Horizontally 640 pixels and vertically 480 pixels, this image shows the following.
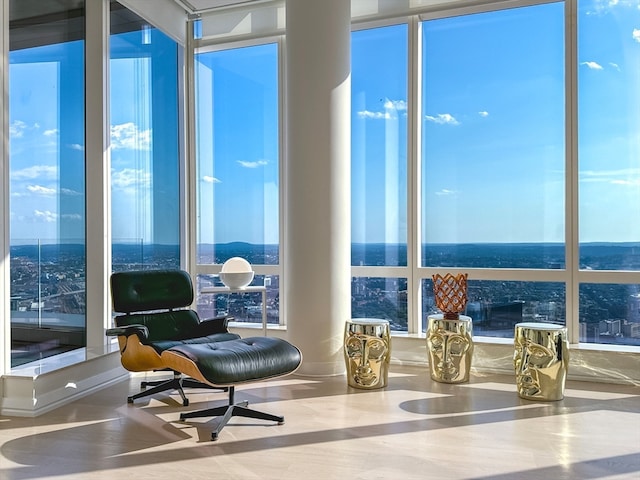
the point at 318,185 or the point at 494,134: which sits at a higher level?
the point at 494,134

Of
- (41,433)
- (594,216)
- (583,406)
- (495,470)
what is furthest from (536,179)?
(41,433)

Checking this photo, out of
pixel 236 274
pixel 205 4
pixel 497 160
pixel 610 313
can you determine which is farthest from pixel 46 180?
pixel 610 313

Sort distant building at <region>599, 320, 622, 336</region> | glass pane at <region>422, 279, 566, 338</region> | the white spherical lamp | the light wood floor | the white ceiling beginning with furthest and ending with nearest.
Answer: the white ceiling, the white spherical lamp, glass pane at <region>422, 279, 566, 338</region>, distant building at <region>599, 320, 622, 336</region>, the light wood floor

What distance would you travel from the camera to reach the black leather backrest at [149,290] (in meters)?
4.02

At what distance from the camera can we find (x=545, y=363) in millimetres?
3863

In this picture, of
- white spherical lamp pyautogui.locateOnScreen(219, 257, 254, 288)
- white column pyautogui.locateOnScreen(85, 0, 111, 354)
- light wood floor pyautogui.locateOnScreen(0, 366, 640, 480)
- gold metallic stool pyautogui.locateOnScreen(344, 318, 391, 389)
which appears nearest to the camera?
light wood floor pyautogui.locateOnScreen(0, 366, 640, 480)

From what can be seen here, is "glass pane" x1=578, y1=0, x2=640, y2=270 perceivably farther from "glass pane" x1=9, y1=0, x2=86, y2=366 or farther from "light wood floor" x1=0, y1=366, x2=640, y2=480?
"glass pane" x1=9, y1=0, x2=86, y2=366

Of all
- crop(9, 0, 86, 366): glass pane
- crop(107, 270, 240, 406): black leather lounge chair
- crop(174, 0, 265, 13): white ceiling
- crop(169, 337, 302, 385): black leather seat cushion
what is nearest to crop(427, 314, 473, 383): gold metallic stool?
crop(169, 337, 302, 385): black leather seat cushion

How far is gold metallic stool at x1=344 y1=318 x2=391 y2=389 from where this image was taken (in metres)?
4.16

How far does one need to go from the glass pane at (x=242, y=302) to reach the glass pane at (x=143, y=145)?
0.45 metres

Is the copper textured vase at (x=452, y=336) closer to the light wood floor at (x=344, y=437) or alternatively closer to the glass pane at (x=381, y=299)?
the light wood floor at (x=344, y=437)

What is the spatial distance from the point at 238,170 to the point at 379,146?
1493 millimetres

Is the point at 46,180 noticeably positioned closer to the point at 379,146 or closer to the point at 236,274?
the point at 236,274

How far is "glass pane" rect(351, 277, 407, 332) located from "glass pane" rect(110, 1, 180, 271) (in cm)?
189
